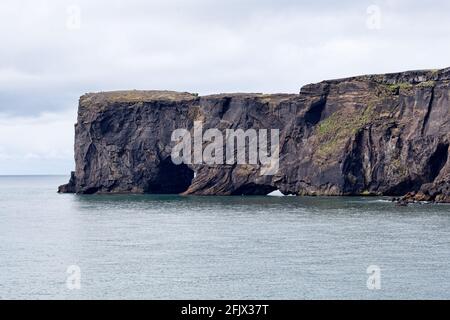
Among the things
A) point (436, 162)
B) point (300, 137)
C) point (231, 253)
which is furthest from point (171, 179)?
point (231, 253)

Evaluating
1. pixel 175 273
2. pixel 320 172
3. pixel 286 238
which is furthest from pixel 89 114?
pixel 175 273

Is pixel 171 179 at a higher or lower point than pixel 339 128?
lower

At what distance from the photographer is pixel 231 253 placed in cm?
7181

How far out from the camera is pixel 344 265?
208 ft

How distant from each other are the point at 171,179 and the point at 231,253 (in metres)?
115

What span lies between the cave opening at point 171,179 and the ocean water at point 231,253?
57.8m

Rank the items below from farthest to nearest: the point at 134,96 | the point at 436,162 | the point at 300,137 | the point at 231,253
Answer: the point at 134,96, the point at 300,137, the point at 436,162, the point at 231,253

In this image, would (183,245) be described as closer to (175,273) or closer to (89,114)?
(175,273)

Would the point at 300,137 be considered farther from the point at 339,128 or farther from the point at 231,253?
the point at 231,253

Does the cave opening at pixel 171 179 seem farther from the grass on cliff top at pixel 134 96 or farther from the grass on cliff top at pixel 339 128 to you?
the grass on cliff top at pixel 339 128

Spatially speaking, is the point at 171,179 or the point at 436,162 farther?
the point at 171,179

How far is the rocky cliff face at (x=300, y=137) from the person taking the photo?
151 meters

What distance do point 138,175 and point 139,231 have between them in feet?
292

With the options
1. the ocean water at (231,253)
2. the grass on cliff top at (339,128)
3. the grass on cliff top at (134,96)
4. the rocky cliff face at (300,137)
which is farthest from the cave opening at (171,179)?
the ocean water at (231,253)
